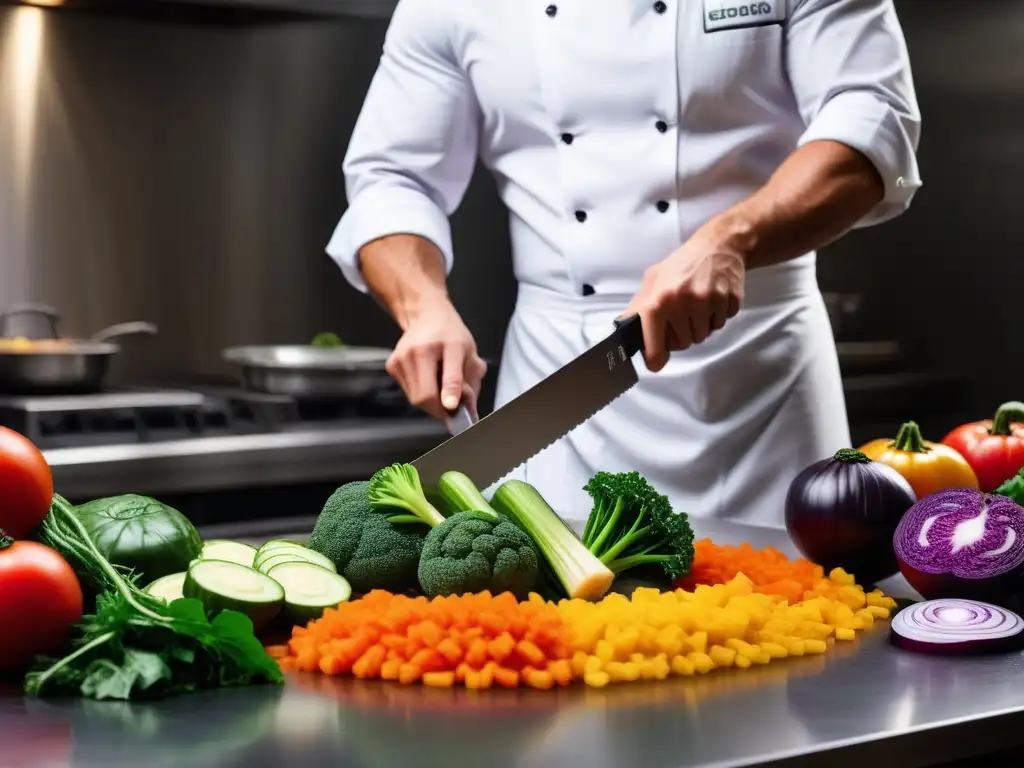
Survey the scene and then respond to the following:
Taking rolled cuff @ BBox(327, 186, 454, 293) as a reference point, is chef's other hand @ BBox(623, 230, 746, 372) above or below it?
below

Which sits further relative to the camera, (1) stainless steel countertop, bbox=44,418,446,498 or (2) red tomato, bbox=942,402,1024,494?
(1) stainless steel countertop, bbox=44,418,446,498

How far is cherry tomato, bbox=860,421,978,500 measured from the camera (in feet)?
4.88

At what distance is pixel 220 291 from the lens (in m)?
2.83

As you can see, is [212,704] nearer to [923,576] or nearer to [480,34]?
[923,576]

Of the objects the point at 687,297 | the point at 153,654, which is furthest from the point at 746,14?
the point at 153,654

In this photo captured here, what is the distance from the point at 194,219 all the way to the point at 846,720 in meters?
2.21

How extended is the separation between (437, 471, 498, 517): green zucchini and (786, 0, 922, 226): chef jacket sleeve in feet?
2.40

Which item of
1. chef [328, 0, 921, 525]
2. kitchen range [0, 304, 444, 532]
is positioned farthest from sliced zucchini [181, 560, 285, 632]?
kitchen range [0, 304, 444, 532]

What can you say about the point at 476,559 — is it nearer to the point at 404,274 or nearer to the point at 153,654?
the point at 153,654

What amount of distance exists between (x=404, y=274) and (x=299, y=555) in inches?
27.9

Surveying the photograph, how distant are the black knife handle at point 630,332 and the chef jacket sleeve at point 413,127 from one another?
52 centimetres

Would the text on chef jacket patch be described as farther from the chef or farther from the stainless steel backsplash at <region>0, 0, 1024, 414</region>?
the stainless steel backsplash at <region>0, 0, 1024, 414</region>

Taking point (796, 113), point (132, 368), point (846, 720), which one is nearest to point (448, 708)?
point (846, 720)

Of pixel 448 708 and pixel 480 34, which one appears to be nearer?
pixel 448 708
